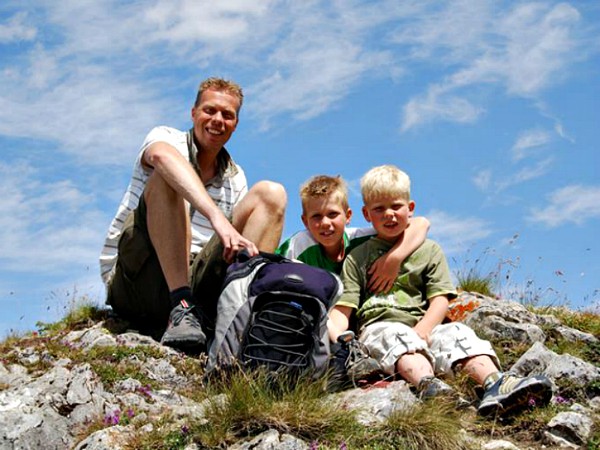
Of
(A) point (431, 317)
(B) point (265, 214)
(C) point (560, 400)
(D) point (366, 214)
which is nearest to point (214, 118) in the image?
(B) point (265, 214)

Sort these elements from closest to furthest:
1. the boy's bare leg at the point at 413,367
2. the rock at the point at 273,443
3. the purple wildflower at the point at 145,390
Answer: the rock at the point at 273,443, the boy's bare leg at the point at 413,367, the purple wildflower at the point at 145,390

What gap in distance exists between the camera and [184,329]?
8078 mm

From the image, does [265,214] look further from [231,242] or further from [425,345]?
[425,345]

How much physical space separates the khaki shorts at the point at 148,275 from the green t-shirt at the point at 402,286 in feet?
4.71

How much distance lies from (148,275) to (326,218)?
2.25 meters

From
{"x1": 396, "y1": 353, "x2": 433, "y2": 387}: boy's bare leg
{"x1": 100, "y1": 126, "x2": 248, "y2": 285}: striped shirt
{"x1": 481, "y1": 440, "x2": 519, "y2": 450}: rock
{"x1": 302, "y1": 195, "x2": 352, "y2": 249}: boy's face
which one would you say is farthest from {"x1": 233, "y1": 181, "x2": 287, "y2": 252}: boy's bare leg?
{"x1": 481, "y1": 440, "x2": 519, "y2": 450}: rock

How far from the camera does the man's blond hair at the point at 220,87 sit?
9.14 meters

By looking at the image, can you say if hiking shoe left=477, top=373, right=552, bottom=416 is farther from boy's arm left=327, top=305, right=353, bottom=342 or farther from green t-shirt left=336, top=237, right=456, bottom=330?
boy's arm left=327, top=305, right=353, bottom=342

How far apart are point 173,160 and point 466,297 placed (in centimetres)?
461

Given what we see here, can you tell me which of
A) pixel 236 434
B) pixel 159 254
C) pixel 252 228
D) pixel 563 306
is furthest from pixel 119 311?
pixel 563 306

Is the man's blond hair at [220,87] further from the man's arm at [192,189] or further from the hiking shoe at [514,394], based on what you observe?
the hiking shoe at [514,394]

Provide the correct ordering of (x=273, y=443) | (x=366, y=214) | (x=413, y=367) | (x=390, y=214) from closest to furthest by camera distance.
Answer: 1. (x=273, y=443)
2. (x=413, y=367)
3. (x=390, y=214)
4. (x=366, y=214)

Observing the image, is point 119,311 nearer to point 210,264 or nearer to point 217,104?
point 210,264

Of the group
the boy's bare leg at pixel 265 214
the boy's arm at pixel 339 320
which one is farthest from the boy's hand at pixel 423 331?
the boy's bare leg at pixel 265 214
